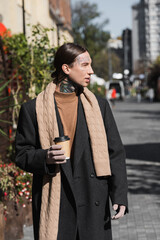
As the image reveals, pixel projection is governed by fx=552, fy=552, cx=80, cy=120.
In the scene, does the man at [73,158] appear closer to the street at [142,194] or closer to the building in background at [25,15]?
the street at [142,194]

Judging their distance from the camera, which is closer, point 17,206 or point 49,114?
point 49,114

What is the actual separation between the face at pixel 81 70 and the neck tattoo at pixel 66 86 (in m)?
0.04

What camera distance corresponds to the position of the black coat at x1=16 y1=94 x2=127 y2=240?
3104mm

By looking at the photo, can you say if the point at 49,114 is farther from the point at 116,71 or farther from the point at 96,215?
the point at 116,71

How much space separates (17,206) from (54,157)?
316 cm

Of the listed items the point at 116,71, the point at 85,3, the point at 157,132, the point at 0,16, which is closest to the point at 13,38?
the point at 0,16

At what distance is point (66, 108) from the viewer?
3.21 m

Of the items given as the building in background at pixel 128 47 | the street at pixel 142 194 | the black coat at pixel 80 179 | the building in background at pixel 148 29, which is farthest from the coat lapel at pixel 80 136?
the building in background at pixel 128 47

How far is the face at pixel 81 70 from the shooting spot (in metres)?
3.18

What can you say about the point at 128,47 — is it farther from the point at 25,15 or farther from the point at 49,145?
the point at 49,145

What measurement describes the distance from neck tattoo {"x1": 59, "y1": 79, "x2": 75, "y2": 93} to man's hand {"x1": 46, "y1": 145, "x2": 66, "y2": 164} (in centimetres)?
43

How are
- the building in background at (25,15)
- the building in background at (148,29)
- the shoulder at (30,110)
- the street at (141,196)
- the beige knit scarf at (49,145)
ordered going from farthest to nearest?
the building in background at (148,29)
the building in background at (25,15)
the street at (141,196)
the shoulder at (30,110)
the beige knit scarf at (49,145)

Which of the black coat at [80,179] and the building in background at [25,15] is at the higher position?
the building in background at [25,15]

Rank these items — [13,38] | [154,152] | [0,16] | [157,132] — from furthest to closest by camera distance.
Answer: [157,132] < [0,16] < [154,152] < [13,38]
